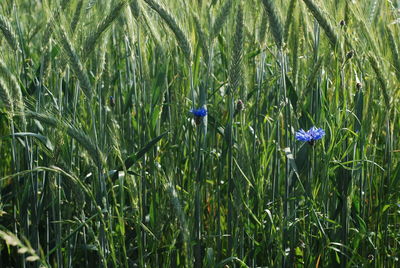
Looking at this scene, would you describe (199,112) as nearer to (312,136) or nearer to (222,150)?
(222,150)

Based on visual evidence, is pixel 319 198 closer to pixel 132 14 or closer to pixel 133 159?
pixel 133 159

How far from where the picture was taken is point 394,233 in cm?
234

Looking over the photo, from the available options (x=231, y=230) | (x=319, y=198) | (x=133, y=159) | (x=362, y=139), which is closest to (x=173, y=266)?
(x=231, y=230)

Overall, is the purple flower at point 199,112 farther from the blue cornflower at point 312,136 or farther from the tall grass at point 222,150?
the blue cornflower at point 312,136

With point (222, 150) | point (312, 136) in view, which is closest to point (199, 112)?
point (222, 150)

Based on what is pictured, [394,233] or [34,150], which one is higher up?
[34,150]

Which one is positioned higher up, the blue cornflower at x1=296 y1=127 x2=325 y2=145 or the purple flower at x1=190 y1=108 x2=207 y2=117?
the purple flower at x1=190 y1=108 x2=207 y2=117

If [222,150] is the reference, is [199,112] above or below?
above

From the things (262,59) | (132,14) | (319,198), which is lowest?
(319,198)

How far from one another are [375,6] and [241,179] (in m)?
0.97

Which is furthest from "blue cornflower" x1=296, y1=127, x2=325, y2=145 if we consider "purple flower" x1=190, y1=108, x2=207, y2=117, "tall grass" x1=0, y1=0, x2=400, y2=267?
"purple flower" x1=190, y1=108, x2=207, y2=117

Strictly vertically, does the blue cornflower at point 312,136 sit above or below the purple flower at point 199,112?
below

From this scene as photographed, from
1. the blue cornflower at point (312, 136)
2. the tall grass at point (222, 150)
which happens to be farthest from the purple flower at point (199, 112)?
the blue cornflower at point (312, 136)

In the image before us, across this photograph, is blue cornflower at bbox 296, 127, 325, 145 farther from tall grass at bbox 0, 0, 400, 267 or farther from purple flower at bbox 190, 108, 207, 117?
purple flower at bbox 190, 108, 207, 117
